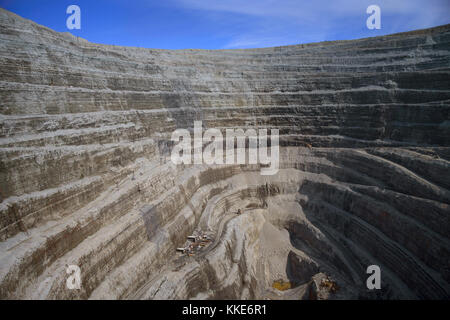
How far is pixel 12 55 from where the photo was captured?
14.5 meters

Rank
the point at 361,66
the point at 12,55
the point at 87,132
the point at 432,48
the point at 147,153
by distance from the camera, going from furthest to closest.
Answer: the point at 361,66
the point at 432,48
the point at 147,153
the point at 87,132
the point at 12,55

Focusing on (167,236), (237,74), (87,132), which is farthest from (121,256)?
(237,74)

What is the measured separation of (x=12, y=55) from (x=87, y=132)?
5371 mm

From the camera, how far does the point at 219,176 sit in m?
24.2

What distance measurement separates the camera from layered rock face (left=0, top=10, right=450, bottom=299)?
1227cm

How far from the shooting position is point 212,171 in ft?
77.4

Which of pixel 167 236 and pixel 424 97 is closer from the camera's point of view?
pixel 167 236

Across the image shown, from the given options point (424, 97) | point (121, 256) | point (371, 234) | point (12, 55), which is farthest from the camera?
point (424, 97)

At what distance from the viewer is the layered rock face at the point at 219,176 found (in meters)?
12.3

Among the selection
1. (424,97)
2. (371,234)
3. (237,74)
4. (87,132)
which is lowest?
(371,234)
